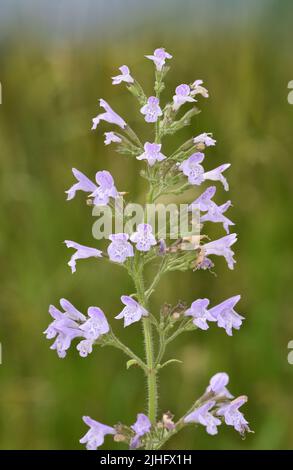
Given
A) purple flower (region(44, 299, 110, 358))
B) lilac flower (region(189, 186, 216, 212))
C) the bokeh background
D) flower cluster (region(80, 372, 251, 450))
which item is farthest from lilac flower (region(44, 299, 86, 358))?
the bokeh background

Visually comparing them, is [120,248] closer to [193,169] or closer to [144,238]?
[144,238]

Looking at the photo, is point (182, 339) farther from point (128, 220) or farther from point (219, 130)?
point (128, 220)

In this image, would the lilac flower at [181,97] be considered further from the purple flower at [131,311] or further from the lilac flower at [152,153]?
the purple flower at [131,311]

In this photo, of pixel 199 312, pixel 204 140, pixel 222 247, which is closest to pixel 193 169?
pixel 204 140

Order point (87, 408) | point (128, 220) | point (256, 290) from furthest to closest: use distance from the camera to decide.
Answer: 1. point (256, 290)
2. point (87, 408)
3. point (128, 220)

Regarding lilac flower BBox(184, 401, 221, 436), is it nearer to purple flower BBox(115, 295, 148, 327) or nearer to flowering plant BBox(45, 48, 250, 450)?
flowering plant BBox(45, 48, 250, 450)

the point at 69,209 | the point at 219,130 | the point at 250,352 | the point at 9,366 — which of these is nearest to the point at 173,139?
the point at 219,130
